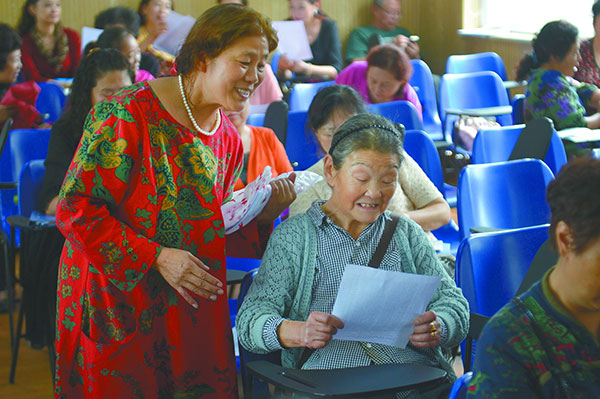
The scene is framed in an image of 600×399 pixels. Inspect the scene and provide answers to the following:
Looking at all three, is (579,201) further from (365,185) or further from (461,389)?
(365,185)

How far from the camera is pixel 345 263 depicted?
A: 184 cm

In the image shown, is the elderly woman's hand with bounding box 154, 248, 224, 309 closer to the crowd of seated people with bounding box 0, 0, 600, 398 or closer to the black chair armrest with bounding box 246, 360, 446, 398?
the crowd of seated people with bounding box 0, 0, 600, 398

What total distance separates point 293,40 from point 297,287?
4.36 metres

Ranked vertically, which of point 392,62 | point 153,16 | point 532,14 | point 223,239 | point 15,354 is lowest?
point 15,354

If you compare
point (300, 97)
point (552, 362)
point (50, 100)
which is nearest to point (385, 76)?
point (300, 97)

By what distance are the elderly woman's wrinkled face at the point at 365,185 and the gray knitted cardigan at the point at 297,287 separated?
3.4 inches

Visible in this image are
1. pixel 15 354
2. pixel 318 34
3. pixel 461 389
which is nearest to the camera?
pixel 461 389

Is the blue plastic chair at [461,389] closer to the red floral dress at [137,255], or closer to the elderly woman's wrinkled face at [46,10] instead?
the red floral dress at [137,255]

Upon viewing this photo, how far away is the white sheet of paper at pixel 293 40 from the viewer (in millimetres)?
5824

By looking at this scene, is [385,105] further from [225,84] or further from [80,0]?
[80,0]

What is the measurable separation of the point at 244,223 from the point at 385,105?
235cm

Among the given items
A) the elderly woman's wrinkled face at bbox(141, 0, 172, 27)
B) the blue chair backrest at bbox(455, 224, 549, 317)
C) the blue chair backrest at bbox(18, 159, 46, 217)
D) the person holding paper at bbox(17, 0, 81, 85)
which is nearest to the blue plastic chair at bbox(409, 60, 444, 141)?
the elderly woman's wrinkled face at bbox(141, 0, 172, 27)

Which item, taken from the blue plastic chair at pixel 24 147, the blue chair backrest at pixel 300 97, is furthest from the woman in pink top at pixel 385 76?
the blue plastic chair at pixel 24 147

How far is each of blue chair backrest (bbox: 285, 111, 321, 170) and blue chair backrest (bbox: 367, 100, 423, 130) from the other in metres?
0.44
